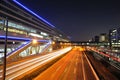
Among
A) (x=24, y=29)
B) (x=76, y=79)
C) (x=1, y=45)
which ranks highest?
(x=24, y=29)

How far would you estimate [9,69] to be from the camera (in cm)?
3594

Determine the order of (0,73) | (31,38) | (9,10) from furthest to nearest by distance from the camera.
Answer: (9,10) → (31,38) → (0,73)

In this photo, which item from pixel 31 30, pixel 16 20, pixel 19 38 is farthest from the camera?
pixel 31 30

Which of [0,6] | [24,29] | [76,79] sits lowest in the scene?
[76,79]

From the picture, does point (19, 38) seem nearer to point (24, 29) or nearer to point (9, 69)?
point (9, 69)

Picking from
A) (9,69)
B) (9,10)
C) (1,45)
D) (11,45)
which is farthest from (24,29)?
(9,69)

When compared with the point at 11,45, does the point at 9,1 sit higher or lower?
higher

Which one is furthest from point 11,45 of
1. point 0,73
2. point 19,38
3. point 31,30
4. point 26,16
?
point 31,30

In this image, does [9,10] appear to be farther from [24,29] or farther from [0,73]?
[0,73]

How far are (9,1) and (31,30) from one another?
39.0m

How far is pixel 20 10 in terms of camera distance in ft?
346

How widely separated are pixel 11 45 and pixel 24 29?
4407 cm

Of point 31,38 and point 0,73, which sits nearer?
point 0,73

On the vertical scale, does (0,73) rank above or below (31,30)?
below
